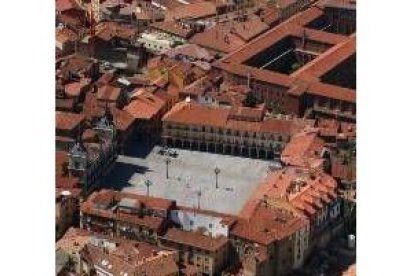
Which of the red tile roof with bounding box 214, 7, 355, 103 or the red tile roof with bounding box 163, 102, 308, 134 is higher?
the red tile roof with bounding box 214, 7, 355, 103

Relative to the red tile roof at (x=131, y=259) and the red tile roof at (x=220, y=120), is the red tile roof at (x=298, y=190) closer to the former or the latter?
the red tile roof at (x=131, y=259)

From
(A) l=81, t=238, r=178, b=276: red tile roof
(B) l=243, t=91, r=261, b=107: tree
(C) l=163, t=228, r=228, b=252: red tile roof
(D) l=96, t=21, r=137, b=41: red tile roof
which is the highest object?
(D) l=96, t=21, r=137, b=41: red tile roof

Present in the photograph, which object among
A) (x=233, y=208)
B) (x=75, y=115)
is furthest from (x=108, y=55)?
(x=233, y=208)

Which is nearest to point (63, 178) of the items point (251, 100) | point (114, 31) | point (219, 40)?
point (251, 100)

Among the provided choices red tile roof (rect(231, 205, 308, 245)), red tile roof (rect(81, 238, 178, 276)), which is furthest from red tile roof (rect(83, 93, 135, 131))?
red tile roof (rect(81, 238, 178, 276))

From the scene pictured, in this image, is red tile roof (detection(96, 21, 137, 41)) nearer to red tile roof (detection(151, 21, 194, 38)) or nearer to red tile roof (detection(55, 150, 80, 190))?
red tile roof (detection(151, 21, 194, 38))

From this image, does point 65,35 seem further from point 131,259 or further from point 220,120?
point 131,259

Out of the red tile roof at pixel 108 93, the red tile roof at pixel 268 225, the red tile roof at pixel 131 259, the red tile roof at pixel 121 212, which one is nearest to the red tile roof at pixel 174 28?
the red tile roof at pixel 108 93

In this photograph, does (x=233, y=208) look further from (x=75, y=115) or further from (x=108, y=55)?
(x=108, y=55)
